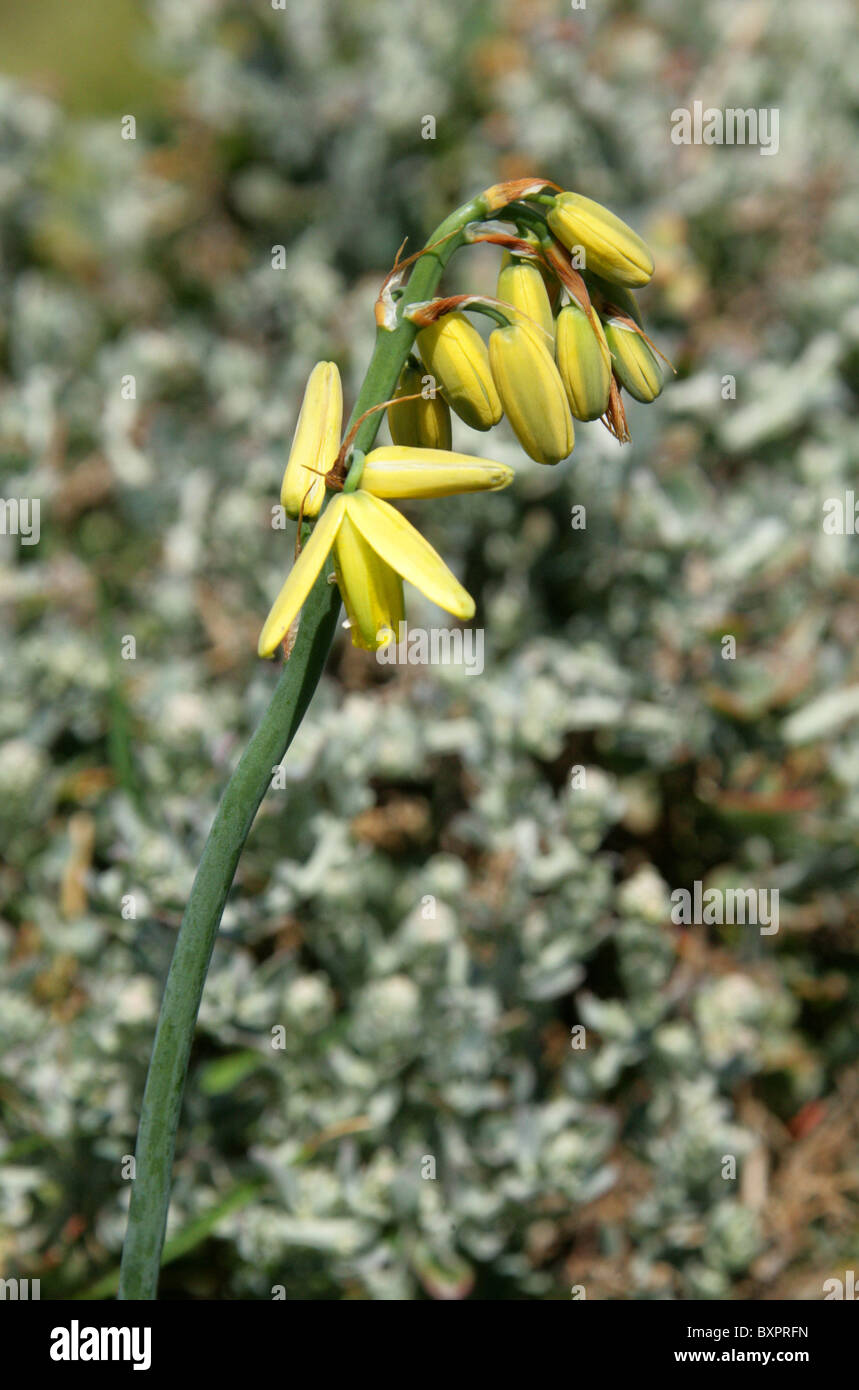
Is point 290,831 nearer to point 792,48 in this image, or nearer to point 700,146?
point 700,146

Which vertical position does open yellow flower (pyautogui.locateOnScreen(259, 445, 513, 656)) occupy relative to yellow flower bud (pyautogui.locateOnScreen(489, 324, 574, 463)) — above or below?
below

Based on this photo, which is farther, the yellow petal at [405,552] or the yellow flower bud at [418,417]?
the yellow flower bud at [418,417]

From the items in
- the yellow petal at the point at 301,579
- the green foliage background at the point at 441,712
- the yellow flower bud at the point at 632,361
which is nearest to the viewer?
the yellow petal at the point at 301,579

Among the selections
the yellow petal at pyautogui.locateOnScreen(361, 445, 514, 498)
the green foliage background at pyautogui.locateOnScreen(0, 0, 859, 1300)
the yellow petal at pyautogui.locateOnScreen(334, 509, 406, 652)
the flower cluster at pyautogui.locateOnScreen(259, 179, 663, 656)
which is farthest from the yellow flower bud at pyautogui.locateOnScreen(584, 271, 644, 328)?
the green foliage background at pyautogui.locateOnScreen(0, 0, 859, 1300)

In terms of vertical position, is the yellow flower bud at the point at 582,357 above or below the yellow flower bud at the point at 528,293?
below

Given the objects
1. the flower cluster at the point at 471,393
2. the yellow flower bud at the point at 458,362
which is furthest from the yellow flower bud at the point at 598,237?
the yellow flower bud at the point at 458,362

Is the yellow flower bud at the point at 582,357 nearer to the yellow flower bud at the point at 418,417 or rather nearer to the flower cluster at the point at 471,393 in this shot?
the flower cluster at the point at 471,393

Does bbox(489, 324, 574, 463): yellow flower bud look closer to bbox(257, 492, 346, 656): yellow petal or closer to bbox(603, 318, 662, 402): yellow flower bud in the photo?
bbox(603, 318, 662, 402): yellow flower bud

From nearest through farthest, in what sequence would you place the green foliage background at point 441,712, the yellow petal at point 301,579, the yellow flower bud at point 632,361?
1. the yellow petal at point 301,579
2. the yellow flower bud at point 632,361
3. the green foliage background at point 441,712
